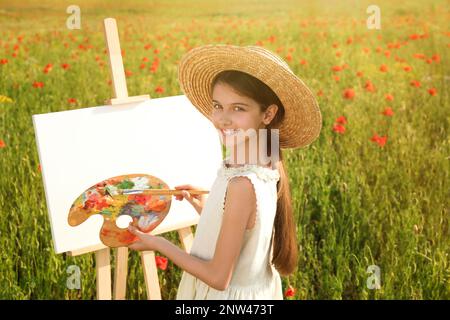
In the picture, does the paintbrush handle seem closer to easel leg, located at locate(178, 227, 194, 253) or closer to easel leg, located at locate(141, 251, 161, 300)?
easel leg, located at locate(141, 251, 161, 300)

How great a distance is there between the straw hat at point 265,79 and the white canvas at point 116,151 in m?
0.47

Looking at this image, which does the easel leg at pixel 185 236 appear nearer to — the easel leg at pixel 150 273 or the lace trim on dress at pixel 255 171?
the easel leg at pixel 150 273

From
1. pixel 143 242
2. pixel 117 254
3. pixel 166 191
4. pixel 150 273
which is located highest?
pixel 166 191

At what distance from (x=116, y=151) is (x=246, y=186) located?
873 millimetres

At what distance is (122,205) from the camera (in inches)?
81.2

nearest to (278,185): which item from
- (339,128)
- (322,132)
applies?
(339,128)

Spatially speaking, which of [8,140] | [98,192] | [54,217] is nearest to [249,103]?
[98,192]

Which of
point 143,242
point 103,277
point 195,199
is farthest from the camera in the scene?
point 103,277

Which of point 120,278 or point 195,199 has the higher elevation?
point 195,199

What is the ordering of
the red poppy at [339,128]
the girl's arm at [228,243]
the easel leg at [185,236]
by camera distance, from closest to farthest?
the girl's arm at [228,243] → the easel leg at [185,236] → the red poppy at [339,128]

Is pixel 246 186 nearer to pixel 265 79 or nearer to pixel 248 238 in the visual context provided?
pixel 248 238

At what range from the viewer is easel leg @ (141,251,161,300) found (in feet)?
8.15

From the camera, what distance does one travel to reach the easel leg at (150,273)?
2.48m

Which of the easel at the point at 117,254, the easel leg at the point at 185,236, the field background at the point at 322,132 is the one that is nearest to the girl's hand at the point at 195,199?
the easel at the point at 117,254
